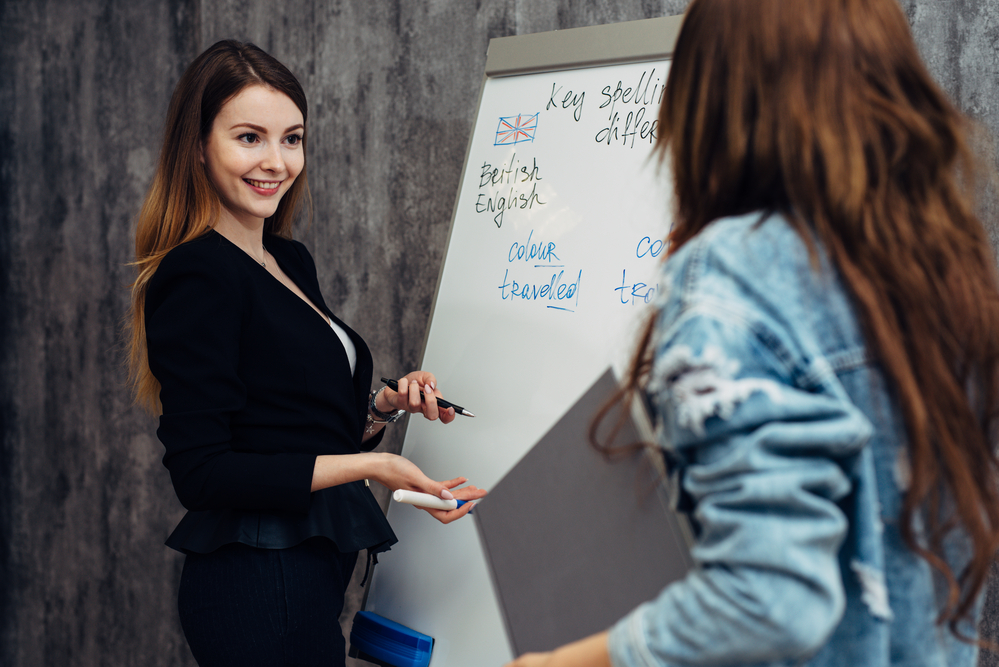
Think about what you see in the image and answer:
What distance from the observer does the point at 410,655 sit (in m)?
1.17

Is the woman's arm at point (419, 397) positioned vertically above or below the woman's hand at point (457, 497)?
above

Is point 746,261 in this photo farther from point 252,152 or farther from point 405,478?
point 252,152

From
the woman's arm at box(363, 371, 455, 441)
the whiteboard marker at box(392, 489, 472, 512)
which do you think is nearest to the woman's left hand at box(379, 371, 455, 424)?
the woman's arm at box(363, 371, 455, 441)

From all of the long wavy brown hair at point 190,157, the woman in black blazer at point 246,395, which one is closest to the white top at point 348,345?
the woman in black blazer at point 246,395

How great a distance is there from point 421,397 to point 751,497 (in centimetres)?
87

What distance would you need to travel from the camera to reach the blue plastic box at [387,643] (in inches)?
45.8

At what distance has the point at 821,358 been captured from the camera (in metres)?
0.48

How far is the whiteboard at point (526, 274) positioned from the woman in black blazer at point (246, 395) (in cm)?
16

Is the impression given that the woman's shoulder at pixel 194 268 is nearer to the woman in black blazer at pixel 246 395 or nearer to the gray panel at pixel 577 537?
the woman in black blazer at pixel 246 395

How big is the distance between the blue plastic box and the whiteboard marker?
30 centimetres

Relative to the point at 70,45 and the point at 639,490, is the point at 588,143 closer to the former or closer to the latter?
the point at 639,490

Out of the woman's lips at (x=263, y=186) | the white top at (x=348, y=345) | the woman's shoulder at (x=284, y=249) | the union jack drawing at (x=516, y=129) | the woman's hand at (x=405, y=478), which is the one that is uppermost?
the union jack drawing at (x=516, y=129)

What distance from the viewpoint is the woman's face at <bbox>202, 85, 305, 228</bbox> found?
110 centimetres

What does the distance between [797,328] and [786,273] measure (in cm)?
4
